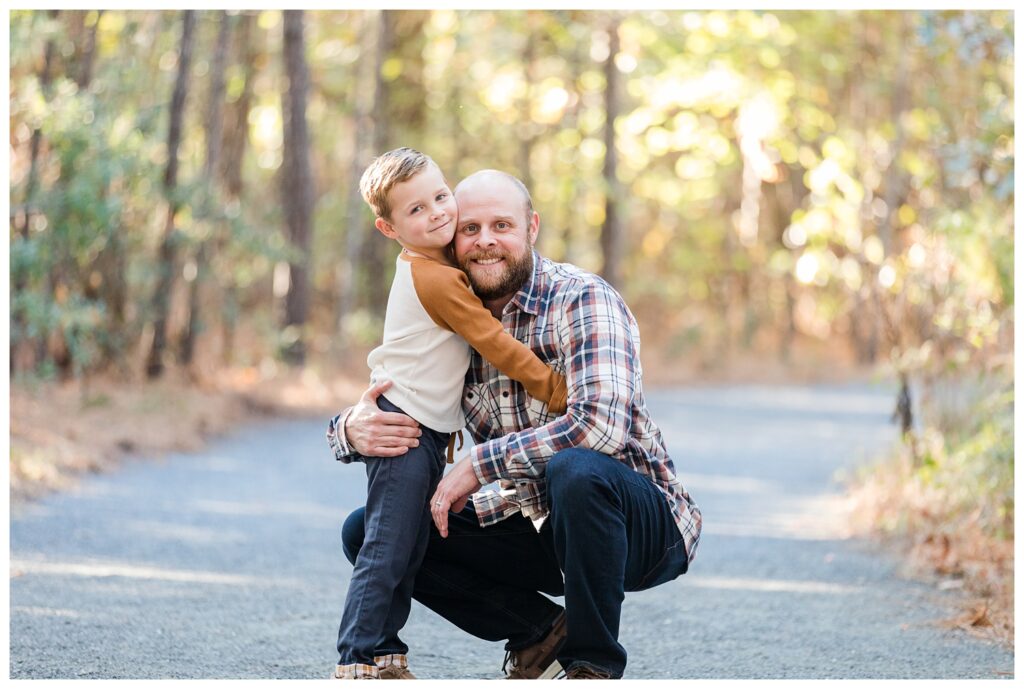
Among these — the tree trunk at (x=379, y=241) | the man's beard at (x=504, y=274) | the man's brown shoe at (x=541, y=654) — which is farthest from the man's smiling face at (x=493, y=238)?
the tree trunk at (x=379, y=241)

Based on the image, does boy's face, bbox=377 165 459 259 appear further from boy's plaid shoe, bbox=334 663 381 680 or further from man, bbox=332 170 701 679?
boy's plaid shoe, bbox=334 663 381 680

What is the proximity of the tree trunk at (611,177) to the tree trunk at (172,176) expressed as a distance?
7554 mm

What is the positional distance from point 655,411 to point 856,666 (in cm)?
1101

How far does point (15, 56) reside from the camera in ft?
31.1

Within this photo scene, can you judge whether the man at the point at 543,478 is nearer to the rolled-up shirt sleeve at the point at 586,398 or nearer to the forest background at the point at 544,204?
the rolled-up shirt sleeve at the point at 586,398

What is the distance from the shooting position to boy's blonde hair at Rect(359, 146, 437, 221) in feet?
12.2

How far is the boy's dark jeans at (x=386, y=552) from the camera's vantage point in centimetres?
359

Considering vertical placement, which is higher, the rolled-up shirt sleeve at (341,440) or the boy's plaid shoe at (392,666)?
the rolled-up shirt sleeve at (341,440)

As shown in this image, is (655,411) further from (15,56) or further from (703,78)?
(15,56)

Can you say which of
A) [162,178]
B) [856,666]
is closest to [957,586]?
[856,666]

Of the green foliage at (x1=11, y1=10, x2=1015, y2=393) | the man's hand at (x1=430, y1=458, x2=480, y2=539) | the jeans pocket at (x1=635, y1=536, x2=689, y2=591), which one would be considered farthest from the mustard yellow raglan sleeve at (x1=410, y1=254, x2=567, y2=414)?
the green foliage at (x1=11, y1=10, x2=1015, y2=393)

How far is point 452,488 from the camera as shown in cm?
368

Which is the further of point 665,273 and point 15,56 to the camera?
point 665,273

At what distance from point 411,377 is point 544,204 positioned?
22.1 metres
